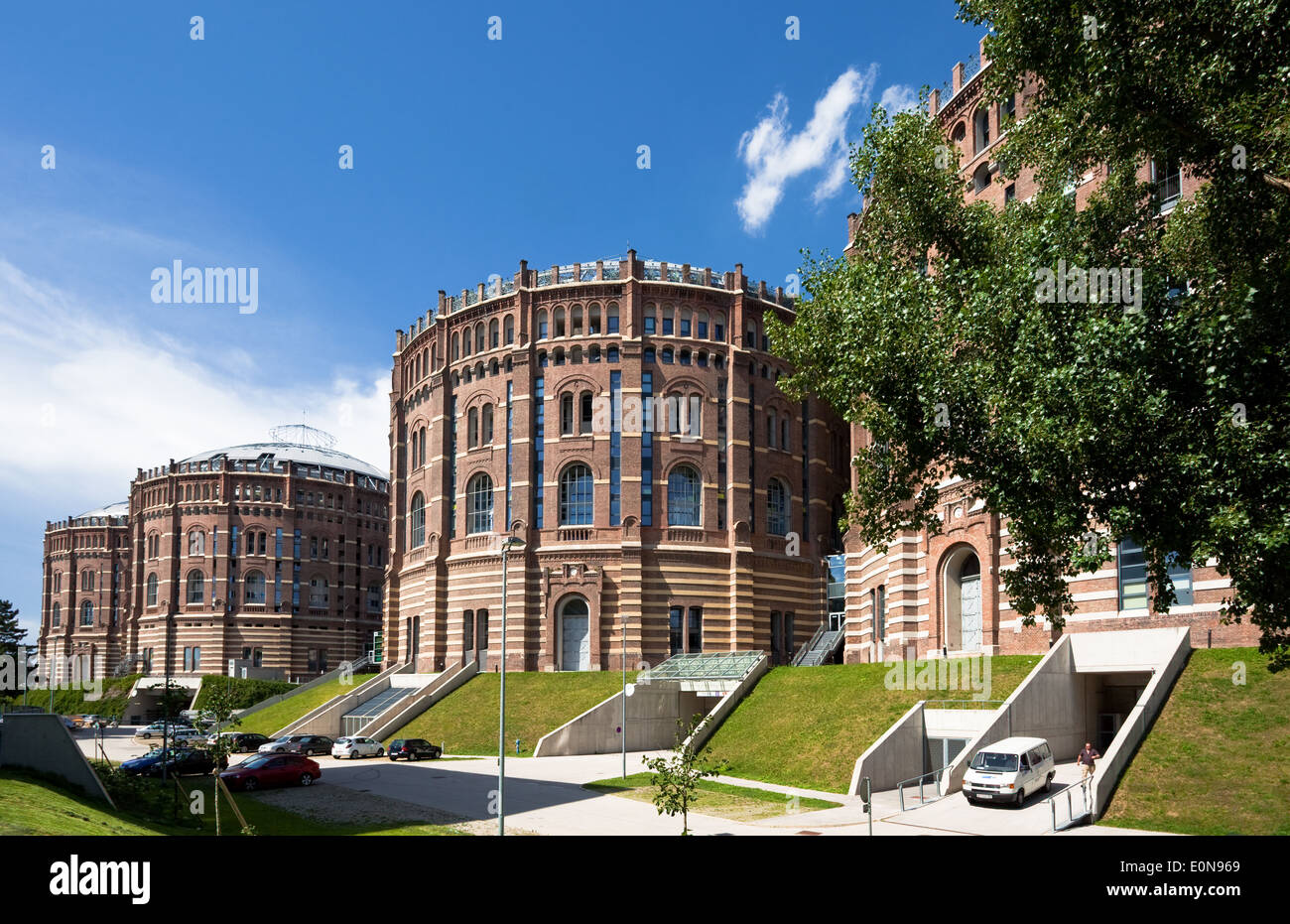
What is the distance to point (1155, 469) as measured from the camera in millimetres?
16094

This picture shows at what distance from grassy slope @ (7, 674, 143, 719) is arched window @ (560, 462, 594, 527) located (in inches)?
2181

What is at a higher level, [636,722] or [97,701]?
[636,722]

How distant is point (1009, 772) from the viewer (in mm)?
26609

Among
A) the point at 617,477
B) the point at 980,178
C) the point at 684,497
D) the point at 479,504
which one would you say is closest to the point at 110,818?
the point at 980,178

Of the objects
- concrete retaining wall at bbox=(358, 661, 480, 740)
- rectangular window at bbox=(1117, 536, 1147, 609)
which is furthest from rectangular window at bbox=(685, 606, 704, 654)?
rectangular window at bbox=(1117, 536, 1147, 609)

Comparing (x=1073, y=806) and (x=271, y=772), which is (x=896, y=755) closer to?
(x=1073, y=806)

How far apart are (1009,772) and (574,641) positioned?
3910 centimetres

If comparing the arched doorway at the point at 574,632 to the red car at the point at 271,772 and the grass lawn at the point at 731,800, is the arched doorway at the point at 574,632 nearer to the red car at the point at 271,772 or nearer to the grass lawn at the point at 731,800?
the grass lawn at the point at 731,800

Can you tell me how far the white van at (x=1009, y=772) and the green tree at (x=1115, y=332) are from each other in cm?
860

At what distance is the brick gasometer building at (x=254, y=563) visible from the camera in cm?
9631

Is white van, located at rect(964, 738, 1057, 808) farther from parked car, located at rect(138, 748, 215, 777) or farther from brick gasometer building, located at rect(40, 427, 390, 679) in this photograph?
brick gasometer building, located at rect(40, 427, 390, 679)

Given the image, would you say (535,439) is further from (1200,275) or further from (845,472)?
(1200,275)

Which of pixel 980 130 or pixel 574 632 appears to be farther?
pixel 574 632
